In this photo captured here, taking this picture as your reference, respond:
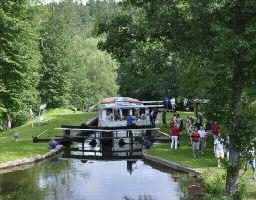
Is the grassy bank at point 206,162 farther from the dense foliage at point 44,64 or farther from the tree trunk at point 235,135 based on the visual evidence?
the dense foliage at point 44,64

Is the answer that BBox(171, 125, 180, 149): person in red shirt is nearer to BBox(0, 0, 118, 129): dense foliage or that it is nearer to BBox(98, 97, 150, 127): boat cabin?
BBox(0, 0, 118, 129): dense foliage

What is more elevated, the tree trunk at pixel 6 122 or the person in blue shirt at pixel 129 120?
the person in blue shirt at pixel 129 120

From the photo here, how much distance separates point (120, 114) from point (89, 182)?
1775cm

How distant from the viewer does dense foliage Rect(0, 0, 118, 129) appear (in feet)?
145

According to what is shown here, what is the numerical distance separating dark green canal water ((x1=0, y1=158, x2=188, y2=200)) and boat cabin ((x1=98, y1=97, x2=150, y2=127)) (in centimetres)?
1114

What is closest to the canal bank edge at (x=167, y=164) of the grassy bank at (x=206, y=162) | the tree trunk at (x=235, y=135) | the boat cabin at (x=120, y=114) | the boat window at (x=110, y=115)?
the grassy bank at (x=206, y=162)

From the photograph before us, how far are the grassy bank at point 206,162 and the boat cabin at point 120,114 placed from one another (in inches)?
184

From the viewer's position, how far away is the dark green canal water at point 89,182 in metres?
20.5

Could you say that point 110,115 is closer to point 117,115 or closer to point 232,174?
point 117,115

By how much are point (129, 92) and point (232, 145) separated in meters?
56.5

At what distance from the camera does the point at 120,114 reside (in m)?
40.9

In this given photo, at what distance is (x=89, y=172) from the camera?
26.0 meters

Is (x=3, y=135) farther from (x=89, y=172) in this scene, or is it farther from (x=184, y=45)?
(x=184, y=45)

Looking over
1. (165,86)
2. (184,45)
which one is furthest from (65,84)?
(184,45)
